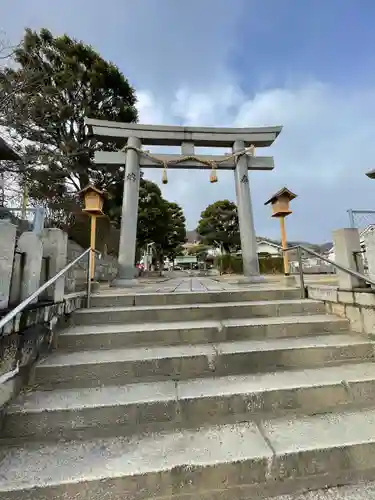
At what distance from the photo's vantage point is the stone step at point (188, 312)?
320 centimetres

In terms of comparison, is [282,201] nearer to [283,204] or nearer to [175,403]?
[283,204]

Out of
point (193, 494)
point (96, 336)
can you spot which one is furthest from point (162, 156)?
point (193, 494)

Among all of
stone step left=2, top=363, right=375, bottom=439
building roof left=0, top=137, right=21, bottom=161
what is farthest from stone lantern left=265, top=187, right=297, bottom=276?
building roof left=0, top=137, right=21, bottom=161

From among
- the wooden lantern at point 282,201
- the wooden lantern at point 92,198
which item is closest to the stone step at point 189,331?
the wooden lantern at point 282,201

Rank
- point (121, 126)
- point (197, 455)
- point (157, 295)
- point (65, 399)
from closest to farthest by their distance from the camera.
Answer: point (197, 455) → point (65, 399) → point (157, 295) → point (121, 126)

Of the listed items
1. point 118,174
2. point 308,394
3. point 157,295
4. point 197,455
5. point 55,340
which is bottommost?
point 197,455

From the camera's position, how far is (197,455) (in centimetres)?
164

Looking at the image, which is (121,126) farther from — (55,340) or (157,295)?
(55,340)

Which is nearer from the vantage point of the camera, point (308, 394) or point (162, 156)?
point (308, 394)

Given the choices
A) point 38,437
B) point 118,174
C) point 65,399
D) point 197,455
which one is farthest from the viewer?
point 118,174

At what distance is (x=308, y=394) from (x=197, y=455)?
3.78 feet

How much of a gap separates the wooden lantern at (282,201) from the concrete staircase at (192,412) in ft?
9.55

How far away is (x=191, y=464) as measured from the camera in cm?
157

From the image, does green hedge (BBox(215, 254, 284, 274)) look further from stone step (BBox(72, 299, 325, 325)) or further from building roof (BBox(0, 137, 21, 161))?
building roof (BBox(0, 137, 21, 161))
